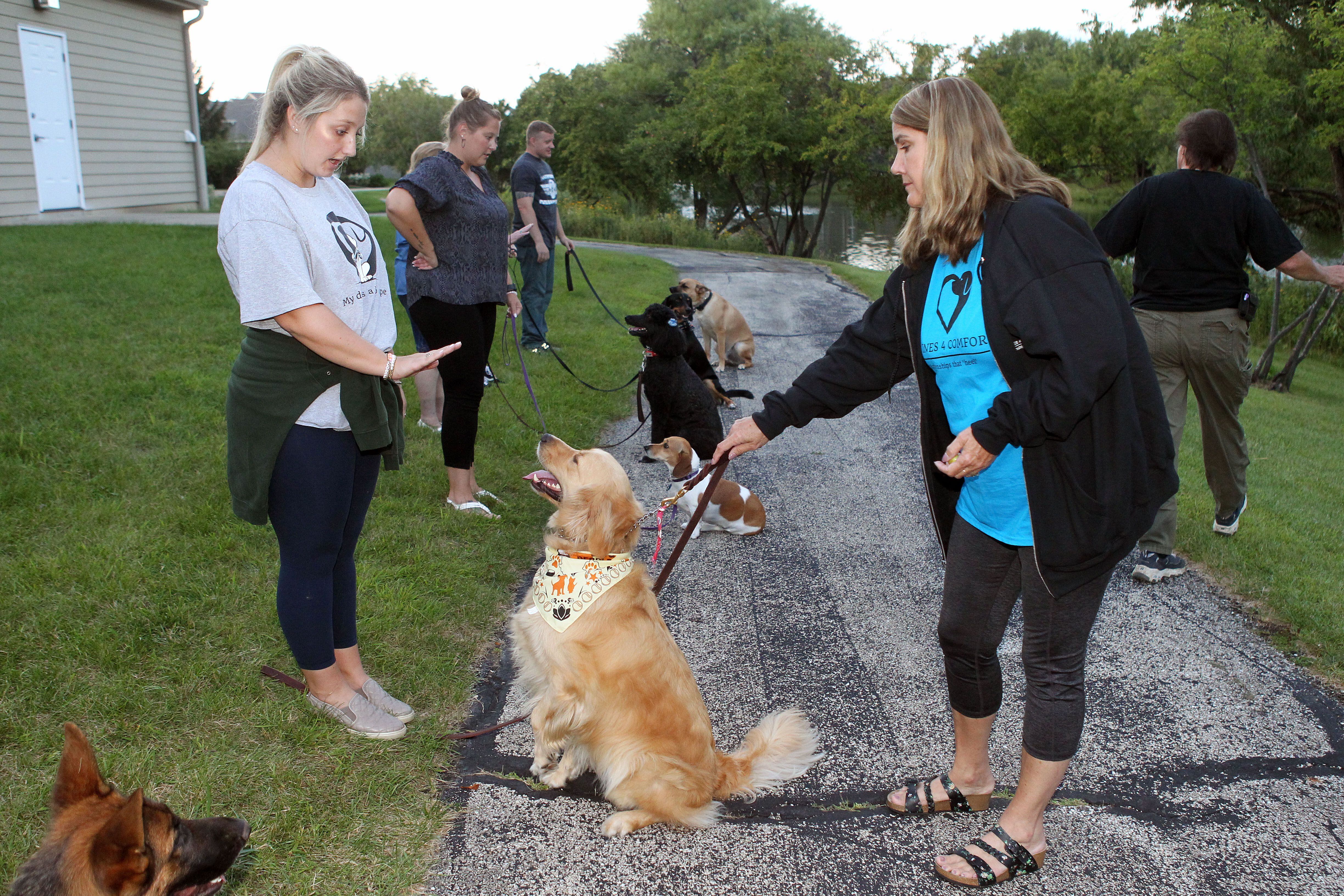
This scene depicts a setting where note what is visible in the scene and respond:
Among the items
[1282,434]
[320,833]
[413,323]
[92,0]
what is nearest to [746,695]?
[320,833]

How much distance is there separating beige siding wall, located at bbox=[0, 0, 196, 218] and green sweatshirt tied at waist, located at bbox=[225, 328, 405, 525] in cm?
1579

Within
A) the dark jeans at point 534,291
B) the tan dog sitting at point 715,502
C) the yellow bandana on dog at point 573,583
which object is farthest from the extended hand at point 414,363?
the dark jeans at point 534,291

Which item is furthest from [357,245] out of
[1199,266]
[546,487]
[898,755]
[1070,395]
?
[1199,266]

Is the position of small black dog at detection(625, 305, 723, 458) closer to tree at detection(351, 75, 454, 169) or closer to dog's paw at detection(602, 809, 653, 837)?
dog's paw at detection(602, 809, 653, 837)

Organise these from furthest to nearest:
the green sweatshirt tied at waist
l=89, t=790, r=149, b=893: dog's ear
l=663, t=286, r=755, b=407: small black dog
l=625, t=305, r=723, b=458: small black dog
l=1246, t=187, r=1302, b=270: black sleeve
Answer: l=663, t=286, r=755, b=407: small black dog < l=625, t=305, r=723, b=458: small black dog < l=1246, t=187, r=1302, b=270: black sleeve < the green sweatshirt tied at waist < l=89, t=790, r=149, b=893: dog's ear

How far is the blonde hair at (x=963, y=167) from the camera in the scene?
91.4 inches

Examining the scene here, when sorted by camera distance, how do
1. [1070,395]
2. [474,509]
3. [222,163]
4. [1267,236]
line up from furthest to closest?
[222,163]
[474,509]
[1267,236]
[1070,395]

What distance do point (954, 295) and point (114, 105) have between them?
20032mm

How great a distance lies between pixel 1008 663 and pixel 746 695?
1.25 m

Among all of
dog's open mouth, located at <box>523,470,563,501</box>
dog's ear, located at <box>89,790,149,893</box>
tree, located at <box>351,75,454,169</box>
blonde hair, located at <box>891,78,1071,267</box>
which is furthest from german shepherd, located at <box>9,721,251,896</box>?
tree, located at <box>351,75,454,169</box>

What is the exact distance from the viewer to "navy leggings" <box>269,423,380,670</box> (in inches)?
108

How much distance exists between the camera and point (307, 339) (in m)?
2.57

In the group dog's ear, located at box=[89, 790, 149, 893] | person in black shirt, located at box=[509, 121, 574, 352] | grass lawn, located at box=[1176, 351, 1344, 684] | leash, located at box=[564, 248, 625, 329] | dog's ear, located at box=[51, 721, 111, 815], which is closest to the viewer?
dog's ear, located at box=[89, 790, 149, 893]

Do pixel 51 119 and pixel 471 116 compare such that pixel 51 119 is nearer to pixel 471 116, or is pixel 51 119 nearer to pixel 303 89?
pixel 471 116
